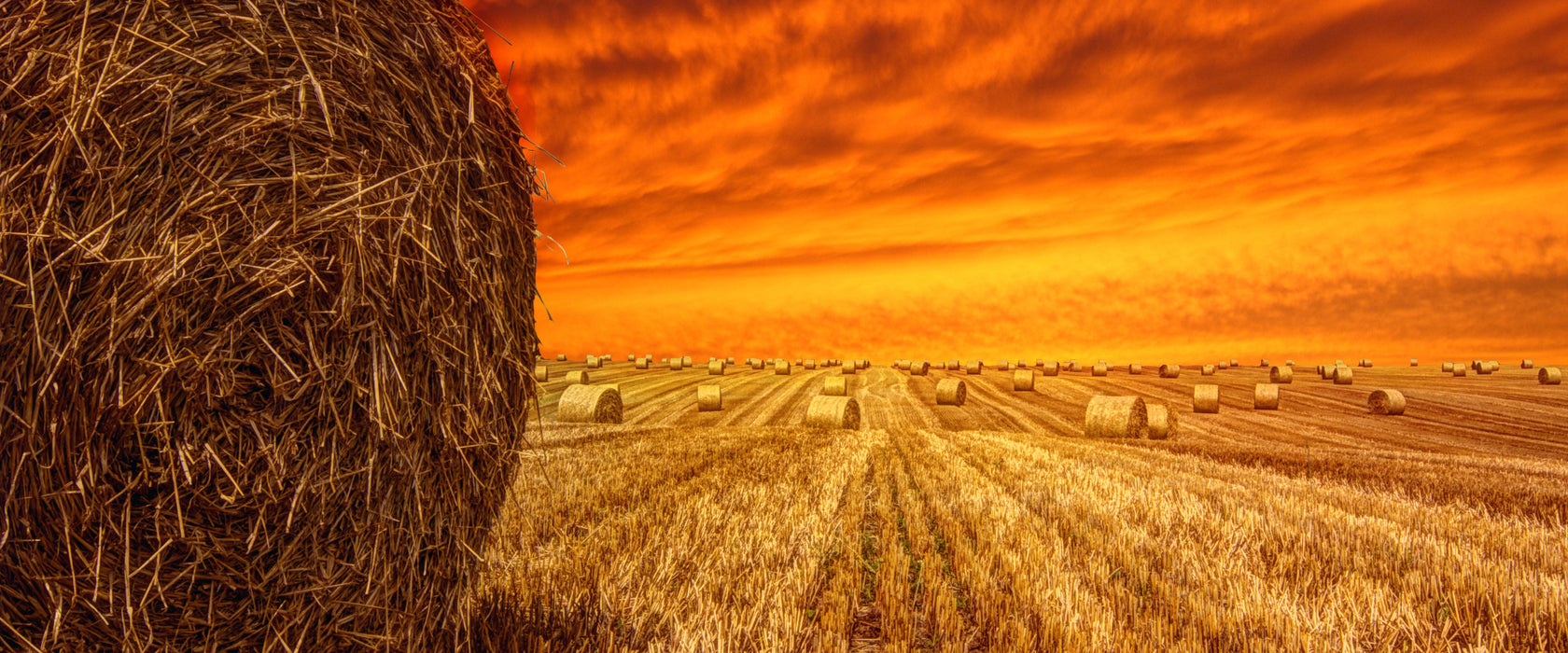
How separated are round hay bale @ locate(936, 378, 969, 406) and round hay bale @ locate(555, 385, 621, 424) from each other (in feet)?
38.0

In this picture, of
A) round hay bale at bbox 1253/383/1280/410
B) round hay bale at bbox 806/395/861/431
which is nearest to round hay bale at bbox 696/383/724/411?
round hay bale at bbox 806/395/861/431

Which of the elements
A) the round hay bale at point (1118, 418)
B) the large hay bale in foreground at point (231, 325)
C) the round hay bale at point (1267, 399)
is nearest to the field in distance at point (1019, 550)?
the large hay bale in foreground at point (231, 325)

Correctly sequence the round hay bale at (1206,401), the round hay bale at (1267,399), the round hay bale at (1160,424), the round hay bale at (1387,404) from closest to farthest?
the round hay bale at (1160,424), the round hay bale at (1387,404), the round hay bale at (1206,401), the round hay bale at (1267,399)

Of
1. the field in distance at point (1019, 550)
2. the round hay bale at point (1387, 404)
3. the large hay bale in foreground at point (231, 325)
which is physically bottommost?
the round hay bale at point (1387, 404)

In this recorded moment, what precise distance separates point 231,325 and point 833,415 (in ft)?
48.1

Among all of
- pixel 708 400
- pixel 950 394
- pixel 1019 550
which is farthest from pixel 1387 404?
pixel 1019 550

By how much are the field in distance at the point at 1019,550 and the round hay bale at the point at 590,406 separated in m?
4.23

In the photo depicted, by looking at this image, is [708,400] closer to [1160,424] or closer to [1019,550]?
[1160,424]

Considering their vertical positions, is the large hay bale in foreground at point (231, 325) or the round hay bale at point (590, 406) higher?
the large hay bale in foreground at point (231, 325)

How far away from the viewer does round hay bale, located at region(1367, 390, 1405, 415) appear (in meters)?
22.3

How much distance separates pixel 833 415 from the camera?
54.5 ft

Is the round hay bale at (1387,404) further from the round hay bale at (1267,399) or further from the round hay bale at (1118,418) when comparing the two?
the round hay bale at (1118,418)

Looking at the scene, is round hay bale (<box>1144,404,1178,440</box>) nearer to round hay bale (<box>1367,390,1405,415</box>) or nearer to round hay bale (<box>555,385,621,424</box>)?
round hay bale (<box>1367,390,1405,415</box>)

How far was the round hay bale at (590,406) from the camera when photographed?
52.0 ft
